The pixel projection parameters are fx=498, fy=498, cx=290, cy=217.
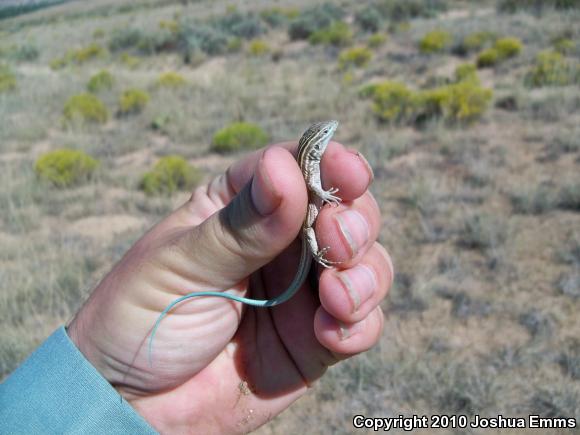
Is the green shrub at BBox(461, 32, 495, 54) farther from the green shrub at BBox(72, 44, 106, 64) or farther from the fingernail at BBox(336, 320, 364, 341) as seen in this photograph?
the green shrub at BBox(72, 44, 106, 64)

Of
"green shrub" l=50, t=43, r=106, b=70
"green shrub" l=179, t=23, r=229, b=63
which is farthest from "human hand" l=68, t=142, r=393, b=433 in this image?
"green shrub" l=50, t=43, r=106, b=70

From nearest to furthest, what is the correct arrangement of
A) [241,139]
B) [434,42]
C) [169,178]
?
1. [169,178]
2. [241,139]
3. [434,42]

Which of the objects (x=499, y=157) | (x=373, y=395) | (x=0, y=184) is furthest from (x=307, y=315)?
(x=0, y=184)

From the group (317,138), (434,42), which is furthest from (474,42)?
(317,138)

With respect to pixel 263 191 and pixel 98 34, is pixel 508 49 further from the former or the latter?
pixel 98 34

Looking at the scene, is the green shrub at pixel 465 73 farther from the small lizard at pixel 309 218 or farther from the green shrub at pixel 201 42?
the green shrub at pixel 201 42

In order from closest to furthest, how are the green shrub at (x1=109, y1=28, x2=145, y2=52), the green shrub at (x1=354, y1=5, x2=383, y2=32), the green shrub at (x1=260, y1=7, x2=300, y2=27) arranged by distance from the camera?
1. the green shrub at (x1=354, y1=5, x2=383, y2=32)
2. the green shrub at (x1=260, y1=7, x2=300, y2=27)
3. the green shrub at (x1=109, y1=28, x2=145, y2=52)
